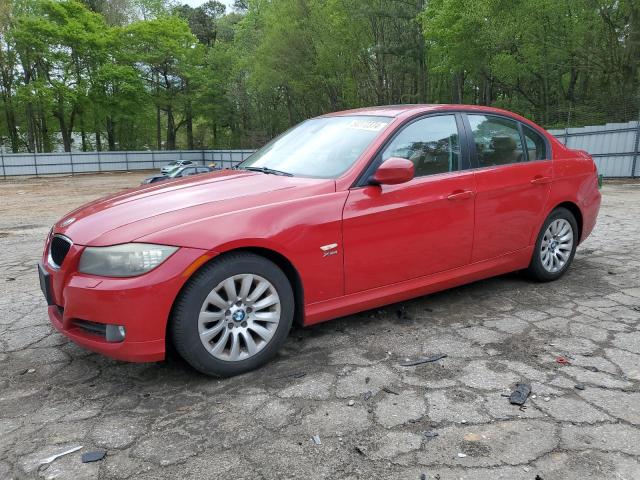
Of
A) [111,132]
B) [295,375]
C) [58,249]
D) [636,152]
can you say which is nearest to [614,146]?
[636,152]

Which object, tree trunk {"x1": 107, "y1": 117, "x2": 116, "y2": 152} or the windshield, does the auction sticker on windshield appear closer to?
the windshield

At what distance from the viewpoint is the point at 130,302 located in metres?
2.66

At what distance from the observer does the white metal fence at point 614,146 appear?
1706 cm

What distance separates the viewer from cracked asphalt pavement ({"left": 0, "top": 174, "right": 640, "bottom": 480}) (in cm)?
222

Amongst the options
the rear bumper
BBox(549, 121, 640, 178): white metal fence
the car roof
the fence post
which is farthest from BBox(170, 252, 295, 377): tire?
BBox(549, 121, 640, 178): white metal fence

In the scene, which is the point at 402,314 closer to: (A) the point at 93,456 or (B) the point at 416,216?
(B) the point at 416,216

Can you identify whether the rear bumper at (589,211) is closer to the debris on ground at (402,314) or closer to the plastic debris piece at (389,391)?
the debris on ground at (402,314)

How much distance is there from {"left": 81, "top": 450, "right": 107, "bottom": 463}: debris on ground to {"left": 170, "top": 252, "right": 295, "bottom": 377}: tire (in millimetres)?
649

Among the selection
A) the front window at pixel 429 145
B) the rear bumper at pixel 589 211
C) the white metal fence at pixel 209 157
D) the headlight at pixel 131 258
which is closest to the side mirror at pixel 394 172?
the front window at pixel 429 145

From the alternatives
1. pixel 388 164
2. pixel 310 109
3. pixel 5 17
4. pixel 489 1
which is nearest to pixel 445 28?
pixel 489 1

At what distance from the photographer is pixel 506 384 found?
112 inches

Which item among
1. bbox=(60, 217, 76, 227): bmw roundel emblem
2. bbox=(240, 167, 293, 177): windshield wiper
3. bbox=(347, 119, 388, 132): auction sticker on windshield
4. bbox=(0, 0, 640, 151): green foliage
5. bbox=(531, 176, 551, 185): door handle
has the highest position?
bbox=(0, 0, 640, 151): green foliage

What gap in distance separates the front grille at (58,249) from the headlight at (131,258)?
343mm

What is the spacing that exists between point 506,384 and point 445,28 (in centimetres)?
2292
